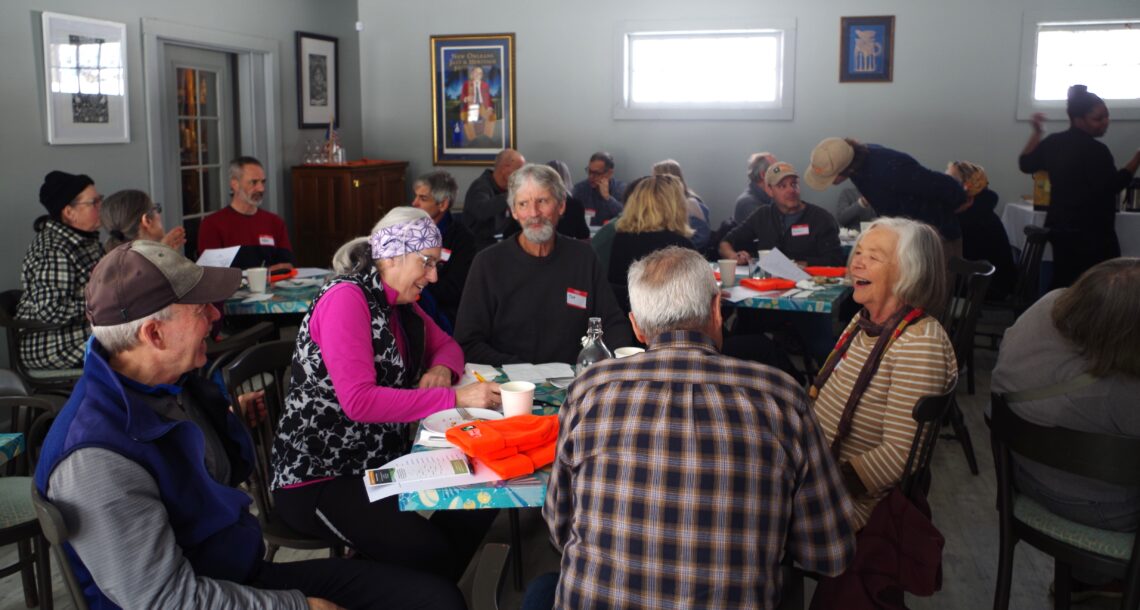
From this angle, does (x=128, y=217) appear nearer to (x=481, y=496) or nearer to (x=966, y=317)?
(x=481, y=496)

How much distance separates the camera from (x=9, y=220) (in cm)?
511

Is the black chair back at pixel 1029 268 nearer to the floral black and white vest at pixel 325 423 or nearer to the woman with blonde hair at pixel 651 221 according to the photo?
the woman with blonde hair at pixel 651 221

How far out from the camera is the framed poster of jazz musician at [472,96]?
809 cm

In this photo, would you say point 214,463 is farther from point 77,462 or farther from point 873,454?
point 873,454

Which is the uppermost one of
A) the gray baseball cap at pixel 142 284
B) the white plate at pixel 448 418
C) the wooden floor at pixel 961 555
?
the gray baseball cap at pixel 142 284

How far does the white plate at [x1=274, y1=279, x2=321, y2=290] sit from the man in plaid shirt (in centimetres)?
316

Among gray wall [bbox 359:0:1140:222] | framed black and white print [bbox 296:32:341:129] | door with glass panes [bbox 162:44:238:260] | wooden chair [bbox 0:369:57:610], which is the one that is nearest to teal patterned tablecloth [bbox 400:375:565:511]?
wooden chair [bbox 0:369:57:610]

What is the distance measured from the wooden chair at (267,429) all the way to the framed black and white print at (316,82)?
564 cm

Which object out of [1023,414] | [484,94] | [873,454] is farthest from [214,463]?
[484,94]

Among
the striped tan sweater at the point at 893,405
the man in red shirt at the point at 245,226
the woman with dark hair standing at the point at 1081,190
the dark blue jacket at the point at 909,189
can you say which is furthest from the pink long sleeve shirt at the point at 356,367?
the woman with dark hair standing at the point at 1081,190

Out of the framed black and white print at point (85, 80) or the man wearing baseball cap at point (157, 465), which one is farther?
the framed black and white print at point (85, 80)

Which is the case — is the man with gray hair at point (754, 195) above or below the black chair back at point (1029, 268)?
above

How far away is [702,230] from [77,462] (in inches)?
189

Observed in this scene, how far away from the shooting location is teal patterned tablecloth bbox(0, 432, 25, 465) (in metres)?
2.39
